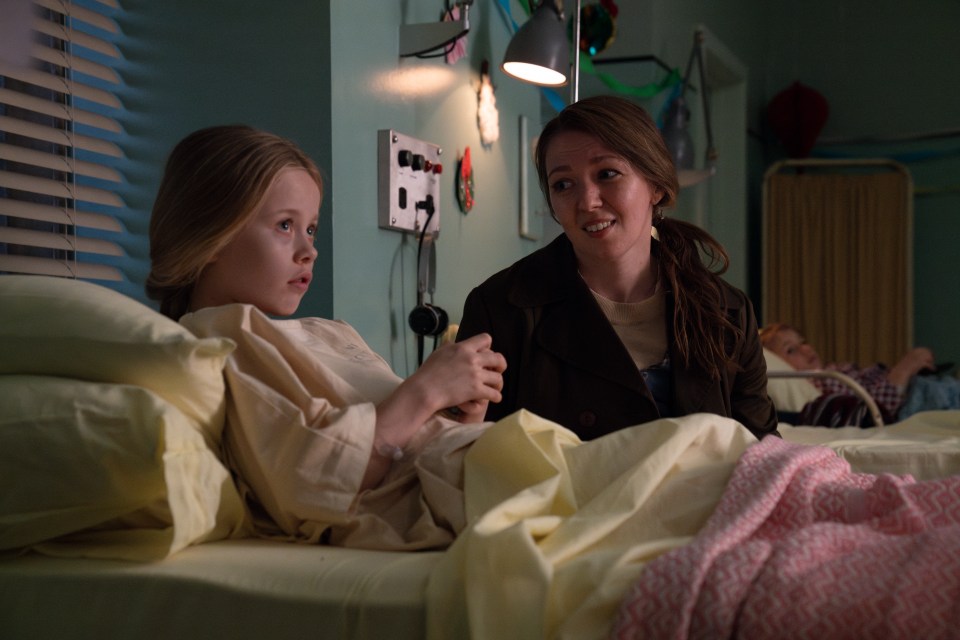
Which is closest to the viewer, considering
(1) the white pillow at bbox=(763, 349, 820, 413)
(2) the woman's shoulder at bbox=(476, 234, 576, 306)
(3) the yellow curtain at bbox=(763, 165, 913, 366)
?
(2) the woman's shoulder at bbox=(476, 234, 576, 306)

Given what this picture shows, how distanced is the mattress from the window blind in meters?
0.99

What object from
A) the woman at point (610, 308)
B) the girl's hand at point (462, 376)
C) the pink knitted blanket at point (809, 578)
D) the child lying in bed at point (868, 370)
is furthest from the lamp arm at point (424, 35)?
the child lying in bed at point (868, 370)

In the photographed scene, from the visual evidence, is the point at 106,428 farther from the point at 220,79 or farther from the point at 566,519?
the point at 220,79

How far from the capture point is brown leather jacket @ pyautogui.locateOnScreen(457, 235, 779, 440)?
A: 2295 millimetres

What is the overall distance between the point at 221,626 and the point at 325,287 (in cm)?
129

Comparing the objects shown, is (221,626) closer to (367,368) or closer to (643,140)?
(367,368)

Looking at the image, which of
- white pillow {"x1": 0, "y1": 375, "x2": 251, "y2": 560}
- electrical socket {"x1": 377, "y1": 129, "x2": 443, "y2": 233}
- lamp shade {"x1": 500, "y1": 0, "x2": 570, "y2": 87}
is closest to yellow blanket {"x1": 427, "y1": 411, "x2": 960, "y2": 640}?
white pillow {"x1": 0, "y1": 375, "x2": 251, "y2": 560}

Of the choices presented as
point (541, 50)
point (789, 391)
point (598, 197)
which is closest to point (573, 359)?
point (598, 197)

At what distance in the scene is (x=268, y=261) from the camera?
67.6 inches

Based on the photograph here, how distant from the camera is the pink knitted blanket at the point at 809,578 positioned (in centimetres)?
98

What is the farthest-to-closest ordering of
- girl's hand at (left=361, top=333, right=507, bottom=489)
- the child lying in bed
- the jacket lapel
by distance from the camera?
the child lying in bed
the jacket lapel
girl's hand at (left=361, top=333, right=507, bottom=489)

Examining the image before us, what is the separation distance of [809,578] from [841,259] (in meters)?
5.83

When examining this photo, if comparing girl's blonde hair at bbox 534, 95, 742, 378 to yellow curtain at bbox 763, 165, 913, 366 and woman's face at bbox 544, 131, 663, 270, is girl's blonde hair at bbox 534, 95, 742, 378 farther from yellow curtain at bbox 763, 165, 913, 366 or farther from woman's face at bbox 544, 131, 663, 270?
yellow curtain at bbox 763, 165, 913, 366

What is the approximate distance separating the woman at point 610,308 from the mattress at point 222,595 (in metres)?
1.02
